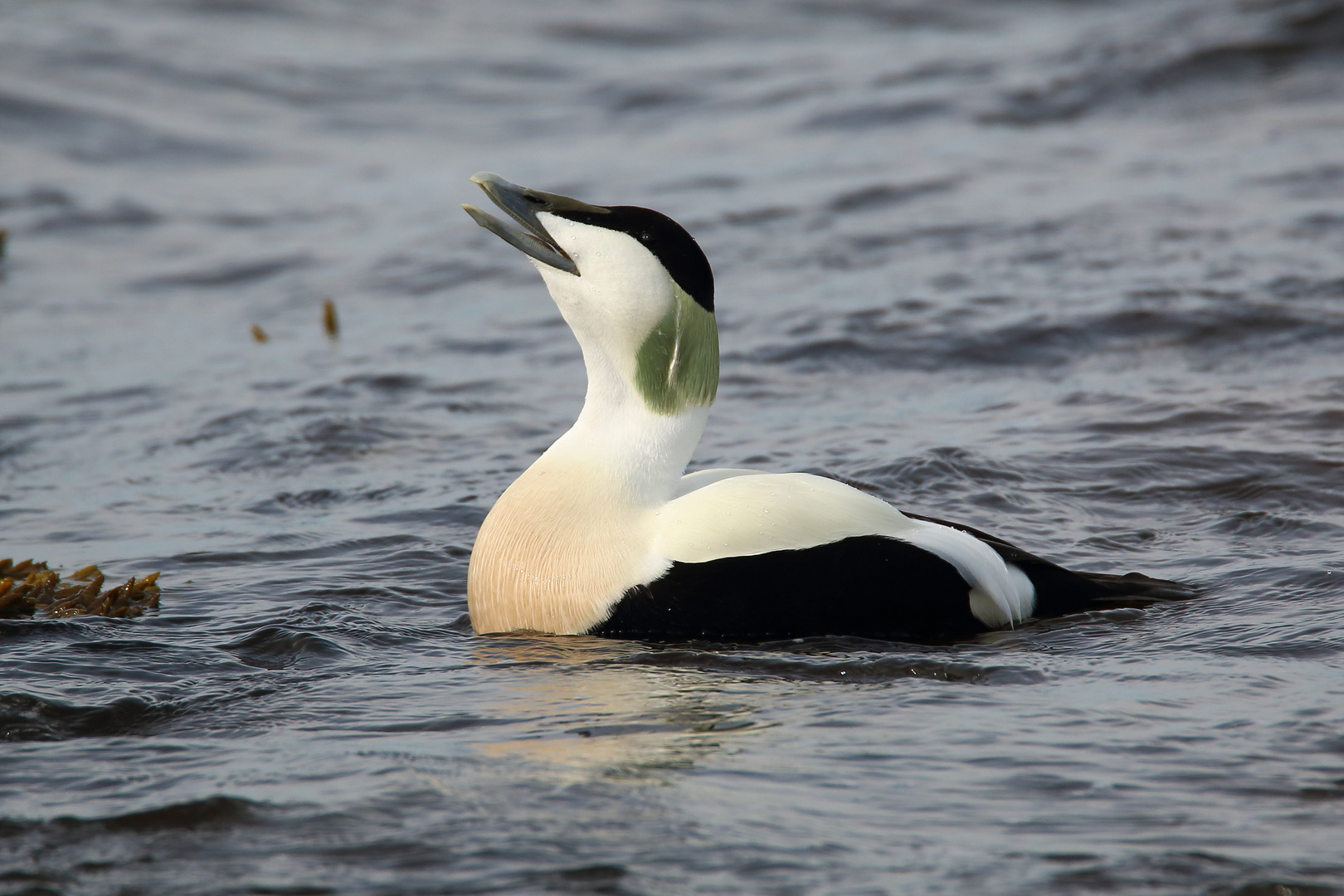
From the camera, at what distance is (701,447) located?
5.88 metres

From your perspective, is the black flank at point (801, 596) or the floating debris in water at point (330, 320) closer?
the black flank at point (801, 596)

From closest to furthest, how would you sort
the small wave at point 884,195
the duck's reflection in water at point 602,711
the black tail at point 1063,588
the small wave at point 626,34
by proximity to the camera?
the duck's reflection in water at point 602,711 → the black tail at point 1063,588 → the small wave at point 884,195 → the small wave at point 626,34

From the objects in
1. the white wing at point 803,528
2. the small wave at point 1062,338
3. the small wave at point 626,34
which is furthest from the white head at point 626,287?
the small wave at point 626,34

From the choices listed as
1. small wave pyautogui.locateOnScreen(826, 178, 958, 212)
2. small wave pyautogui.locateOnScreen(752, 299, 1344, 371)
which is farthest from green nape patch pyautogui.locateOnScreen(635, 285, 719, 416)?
small wave pyautogui.locateOnScreen(826, 178, 958, 212)

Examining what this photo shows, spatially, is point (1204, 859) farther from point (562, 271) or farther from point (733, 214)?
point (733, 214)

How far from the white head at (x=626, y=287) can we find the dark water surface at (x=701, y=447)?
2.16 ft

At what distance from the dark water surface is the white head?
2.16 ft

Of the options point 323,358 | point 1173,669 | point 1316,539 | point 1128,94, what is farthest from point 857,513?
point 1128,94

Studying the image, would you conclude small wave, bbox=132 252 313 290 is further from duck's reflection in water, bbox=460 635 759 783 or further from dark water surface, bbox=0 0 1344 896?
duck's reflection in water, bbox=460 635 759 783

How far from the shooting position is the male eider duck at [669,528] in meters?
3.54

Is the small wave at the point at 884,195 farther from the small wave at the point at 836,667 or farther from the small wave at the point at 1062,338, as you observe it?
the small wave at the point at 836,667

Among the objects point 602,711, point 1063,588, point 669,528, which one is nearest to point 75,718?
point 602,711

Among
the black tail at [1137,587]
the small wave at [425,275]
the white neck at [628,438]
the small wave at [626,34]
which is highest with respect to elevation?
the small wave at [626,34]

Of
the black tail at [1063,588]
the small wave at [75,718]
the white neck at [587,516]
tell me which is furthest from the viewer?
the black tail at [1063,588]
